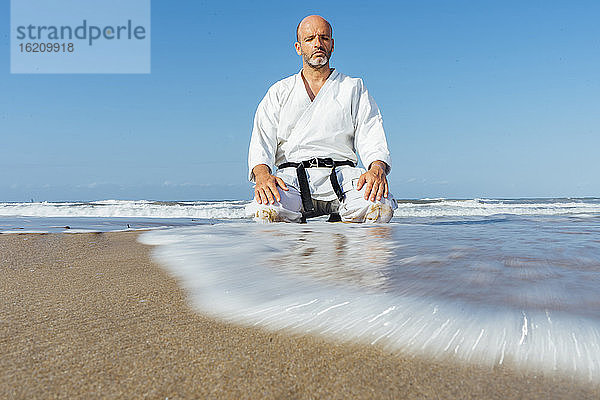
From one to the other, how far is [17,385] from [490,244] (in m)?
1.79

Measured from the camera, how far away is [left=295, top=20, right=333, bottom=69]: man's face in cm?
317

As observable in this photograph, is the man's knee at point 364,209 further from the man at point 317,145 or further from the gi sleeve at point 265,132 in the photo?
the gi sleeve at point 265,132

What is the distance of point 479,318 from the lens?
0.78 m

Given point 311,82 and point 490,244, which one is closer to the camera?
point 490,244

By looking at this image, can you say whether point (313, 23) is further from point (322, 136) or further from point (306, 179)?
point (306, 179)

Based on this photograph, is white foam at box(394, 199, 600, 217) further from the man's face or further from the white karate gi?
the man's face

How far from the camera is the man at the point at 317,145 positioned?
2.93 meters

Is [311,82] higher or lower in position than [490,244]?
higher

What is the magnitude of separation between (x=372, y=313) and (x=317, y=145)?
2.41m

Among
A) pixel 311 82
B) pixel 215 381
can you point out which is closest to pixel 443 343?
pixel 215 381

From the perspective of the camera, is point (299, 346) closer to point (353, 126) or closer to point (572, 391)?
point (572, 391)

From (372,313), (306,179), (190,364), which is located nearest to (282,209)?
(306,179)

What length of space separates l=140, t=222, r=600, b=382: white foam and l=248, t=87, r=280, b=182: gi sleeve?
1.68m

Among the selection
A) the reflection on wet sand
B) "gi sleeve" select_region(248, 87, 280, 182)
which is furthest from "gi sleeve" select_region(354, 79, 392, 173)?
the reflection on wet sand
